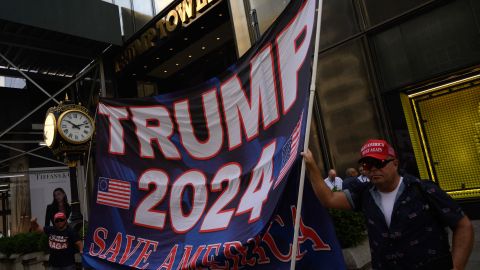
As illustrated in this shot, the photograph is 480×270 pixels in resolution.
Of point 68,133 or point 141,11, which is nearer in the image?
point 68,133

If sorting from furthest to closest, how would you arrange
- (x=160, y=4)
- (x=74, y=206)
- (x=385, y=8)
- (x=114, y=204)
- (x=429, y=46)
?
(x=160, y=4) < (x=385, y=8) < (x=74, y=206) < (x=429, y=46) < (x=114, y=204)

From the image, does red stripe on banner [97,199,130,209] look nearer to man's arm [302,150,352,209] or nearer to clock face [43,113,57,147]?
man's arm [302,150,352,209]

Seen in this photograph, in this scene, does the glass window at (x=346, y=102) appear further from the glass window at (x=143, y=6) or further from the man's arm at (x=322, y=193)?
the glass window at (x=143, y=6)

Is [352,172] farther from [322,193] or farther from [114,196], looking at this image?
[322,193]

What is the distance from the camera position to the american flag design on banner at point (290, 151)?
7.94 feet

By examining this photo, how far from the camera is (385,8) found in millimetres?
7559

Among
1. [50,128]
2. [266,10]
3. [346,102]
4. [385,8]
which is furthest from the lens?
[266,10]

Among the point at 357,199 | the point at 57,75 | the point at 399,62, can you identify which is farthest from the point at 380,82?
the point at 57,75

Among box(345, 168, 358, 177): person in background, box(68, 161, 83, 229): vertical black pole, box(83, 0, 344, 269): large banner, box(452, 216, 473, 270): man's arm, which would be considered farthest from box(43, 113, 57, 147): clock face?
box(452, 216, 473, 270): man's arm

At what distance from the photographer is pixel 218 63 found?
14289 mm

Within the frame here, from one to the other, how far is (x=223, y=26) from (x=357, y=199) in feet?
33.8

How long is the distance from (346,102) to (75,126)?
6.25 m

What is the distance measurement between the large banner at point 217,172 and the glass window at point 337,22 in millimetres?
5533

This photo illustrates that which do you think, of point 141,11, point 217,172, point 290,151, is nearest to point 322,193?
point 290,151
